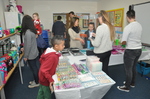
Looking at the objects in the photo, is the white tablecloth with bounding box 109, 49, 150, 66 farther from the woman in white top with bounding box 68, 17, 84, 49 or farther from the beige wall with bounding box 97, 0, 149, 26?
the beige wall with bounding box 97, 0, 149, 26

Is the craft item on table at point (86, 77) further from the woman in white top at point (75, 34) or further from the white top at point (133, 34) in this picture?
the woman in white top at point (75, 34)

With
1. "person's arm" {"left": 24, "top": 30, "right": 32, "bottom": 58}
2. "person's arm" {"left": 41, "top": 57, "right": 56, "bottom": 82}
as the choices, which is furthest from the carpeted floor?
"person's arm" {"left": 41, "top": 57, "right": 56, "bottom": 82}

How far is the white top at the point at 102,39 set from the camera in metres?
1.70

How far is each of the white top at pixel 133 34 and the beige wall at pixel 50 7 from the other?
4.22 meters

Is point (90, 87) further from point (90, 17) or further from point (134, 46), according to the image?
point (90, 17)

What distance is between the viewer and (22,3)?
16.9 feet

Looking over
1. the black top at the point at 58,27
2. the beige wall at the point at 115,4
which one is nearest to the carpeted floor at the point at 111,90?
the black top at the point at 58,27

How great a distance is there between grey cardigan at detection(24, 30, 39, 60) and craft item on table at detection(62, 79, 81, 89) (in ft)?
3.68

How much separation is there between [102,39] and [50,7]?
4410mm

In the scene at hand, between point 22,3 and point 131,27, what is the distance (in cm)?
490

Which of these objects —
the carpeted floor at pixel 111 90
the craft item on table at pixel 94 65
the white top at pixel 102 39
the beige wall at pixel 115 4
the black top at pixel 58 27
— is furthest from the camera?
the black top at pixel 58 27

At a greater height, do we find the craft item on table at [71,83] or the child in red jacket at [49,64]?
the child in red jacket at [49,64]

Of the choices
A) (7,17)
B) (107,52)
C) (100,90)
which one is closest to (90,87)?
(100,90)

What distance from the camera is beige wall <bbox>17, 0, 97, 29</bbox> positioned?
5.27m
